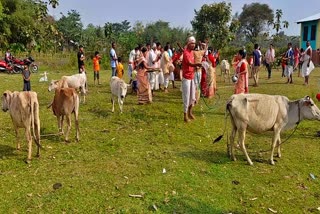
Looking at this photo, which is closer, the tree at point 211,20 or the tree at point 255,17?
the tree at point 211,20

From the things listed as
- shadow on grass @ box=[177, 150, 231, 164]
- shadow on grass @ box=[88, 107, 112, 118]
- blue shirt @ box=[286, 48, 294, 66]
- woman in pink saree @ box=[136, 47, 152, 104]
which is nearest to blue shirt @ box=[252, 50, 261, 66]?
blue shirt @ box=[286, 48, 294, 66]

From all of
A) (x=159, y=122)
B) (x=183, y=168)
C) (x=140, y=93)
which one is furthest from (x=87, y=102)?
(x=183, y=168)

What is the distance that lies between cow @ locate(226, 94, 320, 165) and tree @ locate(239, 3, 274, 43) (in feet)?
171

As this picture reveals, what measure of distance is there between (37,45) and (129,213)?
2781mm

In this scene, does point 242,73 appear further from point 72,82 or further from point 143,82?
point 72,82

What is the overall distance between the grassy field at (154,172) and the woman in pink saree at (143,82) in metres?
2.40

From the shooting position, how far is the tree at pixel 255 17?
57812 mm

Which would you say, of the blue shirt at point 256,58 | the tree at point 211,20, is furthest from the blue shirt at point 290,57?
the tree at point 211,20

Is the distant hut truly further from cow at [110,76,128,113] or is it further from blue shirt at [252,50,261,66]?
cow at [110,76,128,113]

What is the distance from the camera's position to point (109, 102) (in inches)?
506

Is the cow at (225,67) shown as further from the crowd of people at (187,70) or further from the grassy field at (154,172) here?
the grassy field at (154,172)

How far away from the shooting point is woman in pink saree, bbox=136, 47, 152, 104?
482 inches

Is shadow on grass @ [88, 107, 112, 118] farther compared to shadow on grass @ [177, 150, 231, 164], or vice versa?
shadow on grass @ [88, 107, 112, 118]

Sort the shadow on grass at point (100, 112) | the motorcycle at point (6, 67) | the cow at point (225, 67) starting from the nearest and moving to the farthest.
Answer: the shadow on grass at point (100, 112), the cow at point (225, 67), the motorcycle at point (6, 67)
